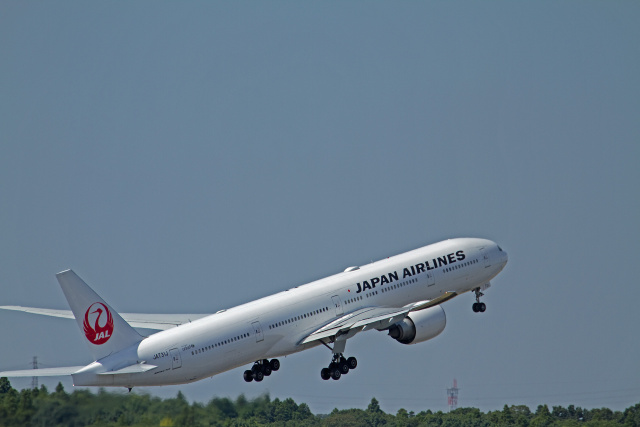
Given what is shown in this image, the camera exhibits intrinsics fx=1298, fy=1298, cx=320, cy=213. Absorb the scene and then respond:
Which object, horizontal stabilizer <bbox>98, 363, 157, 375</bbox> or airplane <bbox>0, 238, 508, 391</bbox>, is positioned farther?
airplane <bbox>0, 238, 508, 391</bbox>

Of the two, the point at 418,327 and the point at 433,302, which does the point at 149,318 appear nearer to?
the point at 418,327

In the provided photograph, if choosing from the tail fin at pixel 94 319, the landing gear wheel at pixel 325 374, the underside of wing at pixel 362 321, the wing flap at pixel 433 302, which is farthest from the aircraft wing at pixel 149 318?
the wing flap at pixel 433 302

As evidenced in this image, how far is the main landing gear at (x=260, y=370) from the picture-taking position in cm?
6644

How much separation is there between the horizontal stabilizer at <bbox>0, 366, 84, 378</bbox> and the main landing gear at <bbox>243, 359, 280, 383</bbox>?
11644mm

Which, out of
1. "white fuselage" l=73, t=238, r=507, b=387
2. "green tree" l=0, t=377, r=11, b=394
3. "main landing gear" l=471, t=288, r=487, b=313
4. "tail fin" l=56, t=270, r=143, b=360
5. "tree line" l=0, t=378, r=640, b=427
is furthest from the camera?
"main landing gear" l=471, t=288, r=487, b=313

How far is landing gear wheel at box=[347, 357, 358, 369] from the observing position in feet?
219

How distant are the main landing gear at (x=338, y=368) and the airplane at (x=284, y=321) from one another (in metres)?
Answer: 0.05

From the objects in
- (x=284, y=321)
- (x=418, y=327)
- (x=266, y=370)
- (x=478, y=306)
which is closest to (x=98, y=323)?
(x=284, y=321)

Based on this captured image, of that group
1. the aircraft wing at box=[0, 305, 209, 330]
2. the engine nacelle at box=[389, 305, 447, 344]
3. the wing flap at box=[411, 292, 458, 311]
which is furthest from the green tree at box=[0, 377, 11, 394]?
the wing flap at box=[411, 292, 458, 311]

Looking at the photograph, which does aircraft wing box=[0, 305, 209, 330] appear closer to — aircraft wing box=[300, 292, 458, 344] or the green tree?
the green tree

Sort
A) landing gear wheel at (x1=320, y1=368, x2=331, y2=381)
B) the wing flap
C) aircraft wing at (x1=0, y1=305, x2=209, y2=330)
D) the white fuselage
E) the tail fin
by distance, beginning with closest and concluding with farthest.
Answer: the tail fin
the white fuselage
the wing flap
aircraft wing at (x1=0, y1=305, x2=209, y2=330)
landing gear wheel at (x1=320, y1=368, x2=331, y2=381)

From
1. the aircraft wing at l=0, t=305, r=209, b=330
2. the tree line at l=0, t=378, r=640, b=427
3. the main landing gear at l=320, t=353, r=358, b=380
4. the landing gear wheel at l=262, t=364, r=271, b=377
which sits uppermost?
the aircraft wing at l=0, t=305, r=209, b=330

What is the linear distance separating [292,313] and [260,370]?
4.52 metres

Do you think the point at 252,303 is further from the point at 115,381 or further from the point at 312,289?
the point at 115,381
